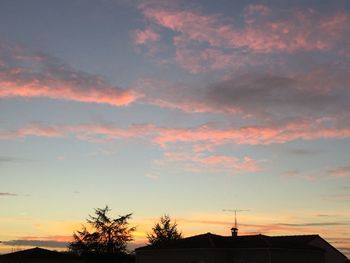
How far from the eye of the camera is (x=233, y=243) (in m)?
53.7

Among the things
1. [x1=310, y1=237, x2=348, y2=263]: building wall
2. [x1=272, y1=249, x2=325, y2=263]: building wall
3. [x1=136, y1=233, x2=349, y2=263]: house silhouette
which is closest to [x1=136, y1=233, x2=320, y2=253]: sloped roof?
[x1=136, y1=233, x2=349, y2=263]: house silhouette

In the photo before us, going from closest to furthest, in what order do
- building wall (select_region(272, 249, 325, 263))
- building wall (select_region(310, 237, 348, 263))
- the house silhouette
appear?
building wall (select_region(272, 249, 325, 263))
the house silhouette
building wall (select_region(310, 237, 348, 263))

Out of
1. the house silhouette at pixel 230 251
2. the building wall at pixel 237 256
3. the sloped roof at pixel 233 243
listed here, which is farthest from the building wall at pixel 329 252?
the building wall at pixel 237 256

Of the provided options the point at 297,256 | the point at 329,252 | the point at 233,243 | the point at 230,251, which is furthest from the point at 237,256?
the point at 329,252

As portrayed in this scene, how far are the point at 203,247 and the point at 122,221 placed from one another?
1650 inches

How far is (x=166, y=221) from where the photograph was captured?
102 metres

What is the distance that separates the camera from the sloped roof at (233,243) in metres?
51.3

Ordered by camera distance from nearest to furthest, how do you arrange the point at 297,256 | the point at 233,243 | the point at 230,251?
the point at 297,256, the point at 230,251, the point at 233,243

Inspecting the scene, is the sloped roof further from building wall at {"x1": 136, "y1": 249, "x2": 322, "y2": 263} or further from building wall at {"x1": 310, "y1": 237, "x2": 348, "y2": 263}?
building wall at {"x1": 310, "y1": 237, "x2": 348, "y2": 263}

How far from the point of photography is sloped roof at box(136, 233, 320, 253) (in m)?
51.3

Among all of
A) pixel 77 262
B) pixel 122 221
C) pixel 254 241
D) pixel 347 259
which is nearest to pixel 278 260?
pixel 254 241

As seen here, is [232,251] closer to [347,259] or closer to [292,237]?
[292,237]

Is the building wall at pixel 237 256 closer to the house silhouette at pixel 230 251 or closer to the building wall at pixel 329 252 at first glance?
the house silhouette at pixel 230 251

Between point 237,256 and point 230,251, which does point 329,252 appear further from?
point 230,251
